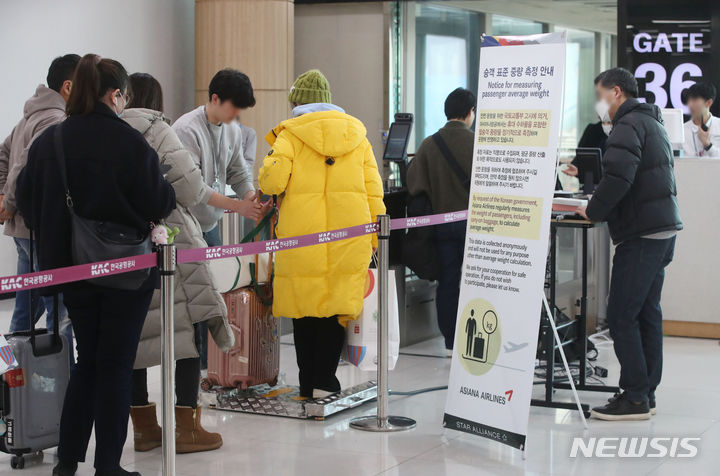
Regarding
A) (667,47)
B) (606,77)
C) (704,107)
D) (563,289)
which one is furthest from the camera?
(667,47)

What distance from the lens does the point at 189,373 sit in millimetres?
3857

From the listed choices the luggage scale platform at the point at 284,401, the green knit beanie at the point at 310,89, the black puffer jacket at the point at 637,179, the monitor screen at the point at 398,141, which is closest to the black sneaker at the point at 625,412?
the black puffer jacket at the point at 637,179

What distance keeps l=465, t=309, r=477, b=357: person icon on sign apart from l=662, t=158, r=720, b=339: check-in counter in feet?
9.55

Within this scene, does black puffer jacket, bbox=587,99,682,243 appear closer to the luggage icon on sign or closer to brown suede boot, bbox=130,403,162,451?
the luggage icon on sign

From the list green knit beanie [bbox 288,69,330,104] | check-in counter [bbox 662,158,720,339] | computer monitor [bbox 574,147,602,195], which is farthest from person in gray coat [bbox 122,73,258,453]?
check-in counter [bbox 662,158,720,339]

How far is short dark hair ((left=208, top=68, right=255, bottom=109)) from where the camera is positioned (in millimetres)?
4285

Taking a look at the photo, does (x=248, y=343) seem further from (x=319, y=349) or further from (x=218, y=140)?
(x=218, y=140)

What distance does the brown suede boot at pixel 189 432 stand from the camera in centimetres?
389

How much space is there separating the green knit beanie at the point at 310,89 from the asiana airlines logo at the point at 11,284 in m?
1.96

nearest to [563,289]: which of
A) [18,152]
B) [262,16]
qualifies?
[18,152]

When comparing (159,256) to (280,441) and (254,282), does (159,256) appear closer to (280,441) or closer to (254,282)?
(280,441)

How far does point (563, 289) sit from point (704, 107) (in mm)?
2549

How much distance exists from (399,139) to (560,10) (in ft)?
25.9

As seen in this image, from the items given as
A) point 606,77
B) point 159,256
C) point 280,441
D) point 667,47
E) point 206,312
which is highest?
point 667,47
